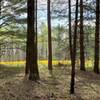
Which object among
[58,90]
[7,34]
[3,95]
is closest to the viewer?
[3,95]

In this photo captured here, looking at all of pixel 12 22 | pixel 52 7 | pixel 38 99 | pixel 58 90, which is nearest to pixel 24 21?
pixel 12 22

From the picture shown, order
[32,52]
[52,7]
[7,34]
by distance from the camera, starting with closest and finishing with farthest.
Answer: [32,52]
[52,7]
[7,34]

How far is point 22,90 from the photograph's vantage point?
41.2 feet

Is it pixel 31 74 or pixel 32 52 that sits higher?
pixel 32 52

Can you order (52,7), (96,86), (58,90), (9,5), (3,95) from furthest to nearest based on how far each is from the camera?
(9,5), (52,7), (96,86), (58,90), (3,95)

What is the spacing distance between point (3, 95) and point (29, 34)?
4.44m

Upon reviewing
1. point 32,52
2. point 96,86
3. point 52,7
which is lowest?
point 96,86

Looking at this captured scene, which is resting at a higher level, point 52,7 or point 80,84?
point 52,7

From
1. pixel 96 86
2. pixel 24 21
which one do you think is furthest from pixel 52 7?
pixel 96 86

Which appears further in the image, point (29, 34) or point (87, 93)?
point (29, 34)

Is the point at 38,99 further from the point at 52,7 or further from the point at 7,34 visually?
the point at 7,34

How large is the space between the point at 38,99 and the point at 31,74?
3.08 m

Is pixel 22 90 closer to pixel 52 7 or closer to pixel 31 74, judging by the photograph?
pixel 31 74

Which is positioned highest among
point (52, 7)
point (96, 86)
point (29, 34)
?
point (52, 7)
